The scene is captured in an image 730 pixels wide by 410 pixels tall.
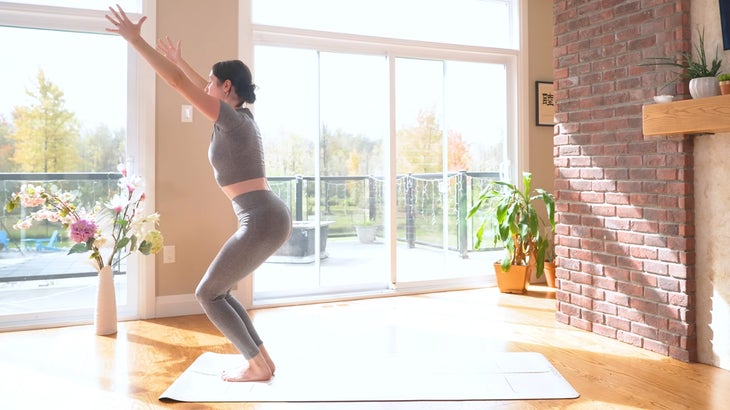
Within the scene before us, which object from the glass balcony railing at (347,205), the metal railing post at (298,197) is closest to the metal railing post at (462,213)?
the glass balcony railing at (347,205)

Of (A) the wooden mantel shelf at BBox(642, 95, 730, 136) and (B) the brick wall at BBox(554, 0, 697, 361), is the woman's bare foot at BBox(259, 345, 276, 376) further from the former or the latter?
(A) the wooden mantel shelf at BBox(642, 95, 730, 136)

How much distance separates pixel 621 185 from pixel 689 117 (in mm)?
636

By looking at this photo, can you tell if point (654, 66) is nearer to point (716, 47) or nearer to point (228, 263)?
point (716, 47)

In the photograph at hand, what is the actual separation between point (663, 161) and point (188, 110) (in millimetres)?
2893

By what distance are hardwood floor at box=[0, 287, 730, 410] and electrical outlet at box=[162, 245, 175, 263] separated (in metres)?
0.39

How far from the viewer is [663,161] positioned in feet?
8.87

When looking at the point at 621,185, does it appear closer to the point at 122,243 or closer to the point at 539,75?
the point at 539,75

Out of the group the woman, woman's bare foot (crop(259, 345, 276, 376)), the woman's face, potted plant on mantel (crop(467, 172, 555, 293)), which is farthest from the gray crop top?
potted plant on mantel (crop(467, 172, 555, 293))

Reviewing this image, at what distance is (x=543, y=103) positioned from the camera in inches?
185

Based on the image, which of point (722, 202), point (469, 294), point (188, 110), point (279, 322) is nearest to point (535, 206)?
point (469, 294)

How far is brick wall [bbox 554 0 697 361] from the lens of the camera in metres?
2.64

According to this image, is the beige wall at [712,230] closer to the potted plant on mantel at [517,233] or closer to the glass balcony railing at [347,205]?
the potted plant on mantel at [517,233]

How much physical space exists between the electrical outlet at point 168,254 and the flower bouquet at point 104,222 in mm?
160

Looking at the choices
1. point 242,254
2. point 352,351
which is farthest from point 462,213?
point 242,254
